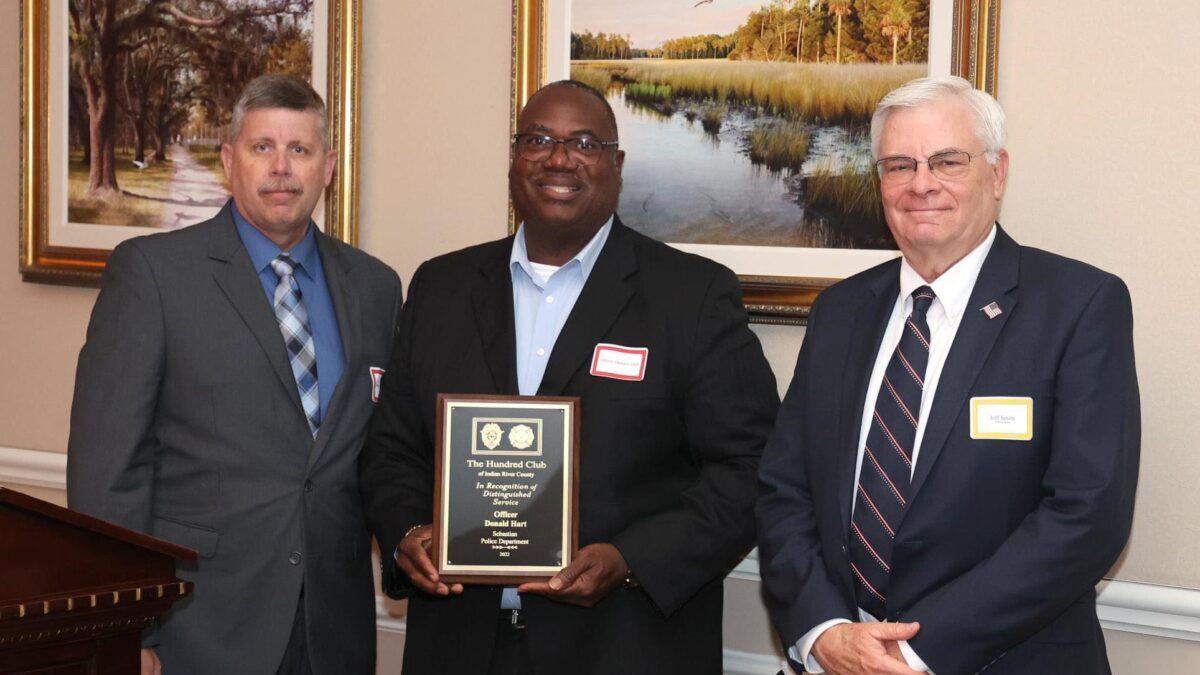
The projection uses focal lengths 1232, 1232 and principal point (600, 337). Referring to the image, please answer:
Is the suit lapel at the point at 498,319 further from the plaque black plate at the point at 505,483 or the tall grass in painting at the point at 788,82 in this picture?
the tall grass in painting at the point at 788,82

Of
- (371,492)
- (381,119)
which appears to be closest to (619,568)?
(371,492)

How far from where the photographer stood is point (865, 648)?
2529mm

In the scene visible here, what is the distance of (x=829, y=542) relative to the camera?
274 cm

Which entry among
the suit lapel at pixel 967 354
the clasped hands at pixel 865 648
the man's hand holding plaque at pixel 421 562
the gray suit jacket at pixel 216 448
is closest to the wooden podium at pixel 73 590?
the man's hand holding plaque at pixel 421 562

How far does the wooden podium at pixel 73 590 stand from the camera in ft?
6.68

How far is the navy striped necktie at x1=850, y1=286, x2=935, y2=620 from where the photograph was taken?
262cm

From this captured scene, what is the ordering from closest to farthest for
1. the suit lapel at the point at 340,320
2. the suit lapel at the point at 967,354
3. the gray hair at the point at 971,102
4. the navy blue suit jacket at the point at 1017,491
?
the navy blue suit jacket at the point at 1017,491, the suit lapel at the point at 967,354, the gray hair at the point at 971,102, the suit lapel at the point at 340,320

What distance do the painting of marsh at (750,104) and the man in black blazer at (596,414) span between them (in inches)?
20.4

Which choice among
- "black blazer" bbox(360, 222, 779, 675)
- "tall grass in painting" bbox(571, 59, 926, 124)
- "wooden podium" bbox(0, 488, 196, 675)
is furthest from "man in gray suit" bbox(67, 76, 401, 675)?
"tall grass in painting" bbox(571, 59, 926, 124)

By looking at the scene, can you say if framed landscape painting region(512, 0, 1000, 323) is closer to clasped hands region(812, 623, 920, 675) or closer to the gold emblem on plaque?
the gold emblem on plaque

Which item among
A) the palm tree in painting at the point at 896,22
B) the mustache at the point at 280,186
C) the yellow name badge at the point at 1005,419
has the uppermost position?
the palm tree in painting at the point at 896,22

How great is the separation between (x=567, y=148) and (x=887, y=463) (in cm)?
114

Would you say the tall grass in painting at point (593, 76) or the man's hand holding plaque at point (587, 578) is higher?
the tall grass in painting at point (593, 76)

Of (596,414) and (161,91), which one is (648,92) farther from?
(161,91)
